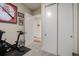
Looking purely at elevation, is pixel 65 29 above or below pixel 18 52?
above

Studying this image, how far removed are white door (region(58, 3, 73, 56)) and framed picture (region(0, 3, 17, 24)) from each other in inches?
39.7

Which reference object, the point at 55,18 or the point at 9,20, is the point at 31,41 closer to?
the point at 9,20

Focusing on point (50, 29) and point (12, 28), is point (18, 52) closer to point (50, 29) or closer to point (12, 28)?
point (12, 28)

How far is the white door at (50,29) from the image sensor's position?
1868mm

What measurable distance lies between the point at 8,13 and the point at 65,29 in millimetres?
1243

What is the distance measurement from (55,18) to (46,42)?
2.07 ft

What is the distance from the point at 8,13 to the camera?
147 centimetres

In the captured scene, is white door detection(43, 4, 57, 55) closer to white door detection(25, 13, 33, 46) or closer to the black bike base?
white door detection(25, 13, 33, 46)

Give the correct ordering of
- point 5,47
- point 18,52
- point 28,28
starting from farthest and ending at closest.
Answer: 1. point 28,28
2. point 18,52
3. point 5,47

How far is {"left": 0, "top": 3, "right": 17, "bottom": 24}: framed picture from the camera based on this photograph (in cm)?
141

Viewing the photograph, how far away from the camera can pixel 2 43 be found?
1402 millimetres

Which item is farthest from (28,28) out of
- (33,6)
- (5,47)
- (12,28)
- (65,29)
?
(65,29)

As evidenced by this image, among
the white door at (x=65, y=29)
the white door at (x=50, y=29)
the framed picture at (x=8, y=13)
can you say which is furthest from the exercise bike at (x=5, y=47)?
the white door at (x=65, y=29)

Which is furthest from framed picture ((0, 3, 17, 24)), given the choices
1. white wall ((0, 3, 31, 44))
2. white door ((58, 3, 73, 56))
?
white door ((58, 3, 73, 56))
